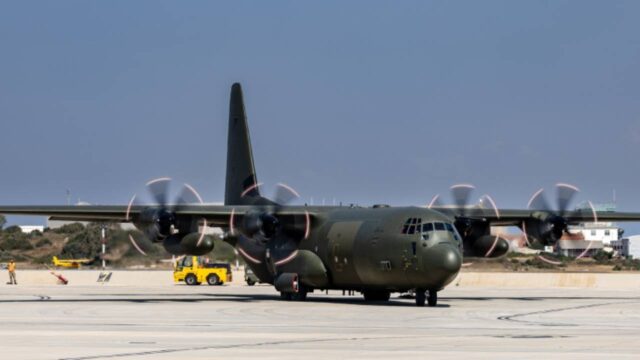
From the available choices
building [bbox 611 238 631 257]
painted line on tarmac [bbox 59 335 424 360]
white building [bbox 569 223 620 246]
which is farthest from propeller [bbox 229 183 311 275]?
white building [bbox 569 223 620 246]

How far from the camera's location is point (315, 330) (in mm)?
26000

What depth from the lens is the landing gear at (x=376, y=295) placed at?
43938 millimetres

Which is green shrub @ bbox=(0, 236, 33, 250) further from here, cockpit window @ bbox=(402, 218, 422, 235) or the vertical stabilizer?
cockpit window @ bbox=(402, 218, 422, 235)

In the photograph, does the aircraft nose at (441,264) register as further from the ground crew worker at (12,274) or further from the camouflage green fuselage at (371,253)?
the ground crew worker at (12,274)

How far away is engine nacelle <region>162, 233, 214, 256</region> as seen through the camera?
4253 centimetres

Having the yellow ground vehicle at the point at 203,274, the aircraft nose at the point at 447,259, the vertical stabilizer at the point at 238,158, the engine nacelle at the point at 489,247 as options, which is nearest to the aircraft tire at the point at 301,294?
the engine nacelle at the point at 489,247

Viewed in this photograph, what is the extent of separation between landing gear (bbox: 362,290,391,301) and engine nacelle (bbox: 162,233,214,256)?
6.62 m

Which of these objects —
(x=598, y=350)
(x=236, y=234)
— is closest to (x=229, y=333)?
(x=598, y=350)

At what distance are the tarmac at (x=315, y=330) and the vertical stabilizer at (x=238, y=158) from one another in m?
10.7

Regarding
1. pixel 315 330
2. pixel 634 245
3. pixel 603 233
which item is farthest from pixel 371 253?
pixel 603 233

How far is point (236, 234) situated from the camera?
154ft

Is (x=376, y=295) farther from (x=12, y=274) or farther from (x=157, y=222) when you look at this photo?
(x=12, y=274)

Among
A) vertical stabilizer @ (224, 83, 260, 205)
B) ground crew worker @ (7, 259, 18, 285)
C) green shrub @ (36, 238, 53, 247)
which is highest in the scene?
vertical stabilizer @ (224, 83, 260, 205)

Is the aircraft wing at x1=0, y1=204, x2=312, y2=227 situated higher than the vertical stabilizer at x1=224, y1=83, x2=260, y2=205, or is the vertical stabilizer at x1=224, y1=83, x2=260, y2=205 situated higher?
the vertical stabilizer at x1=224, y1=83, x2=260, y2=205
